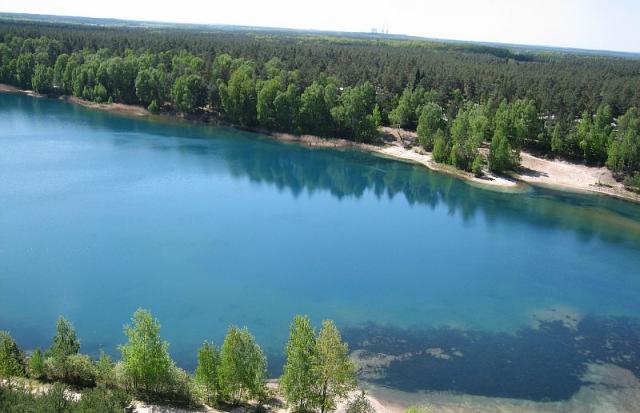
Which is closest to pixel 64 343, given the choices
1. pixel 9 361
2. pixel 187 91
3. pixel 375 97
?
pixel 9 361

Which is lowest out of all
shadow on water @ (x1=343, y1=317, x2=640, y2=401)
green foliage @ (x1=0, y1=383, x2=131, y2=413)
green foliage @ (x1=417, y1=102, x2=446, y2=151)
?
shadow on water @ (x1=343, y1=317, x2=640, y2=401)

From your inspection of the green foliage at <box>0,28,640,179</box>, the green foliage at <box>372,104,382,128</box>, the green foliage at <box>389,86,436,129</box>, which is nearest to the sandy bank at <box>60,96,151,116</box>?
the green foliage at <box>0,28,640,179</box>

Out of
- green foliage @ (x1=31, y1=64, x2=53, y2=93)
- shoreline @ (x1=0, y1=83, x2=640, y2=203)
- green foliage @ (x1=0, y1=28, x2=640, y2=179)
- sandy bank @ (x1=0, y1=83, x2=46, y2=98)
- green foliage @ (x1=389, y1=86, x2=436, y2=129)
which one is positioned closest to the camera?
shoreline @ (x1=0, y1=83, x2=640, y2=203)

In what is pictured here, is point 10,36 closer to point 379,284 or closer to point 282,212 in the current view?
point 282,212

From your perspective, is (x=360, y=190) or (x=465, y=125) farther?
(x=465, y=125)

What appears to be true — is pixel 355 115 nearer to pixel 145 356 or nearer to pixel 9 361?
pixel 145 356

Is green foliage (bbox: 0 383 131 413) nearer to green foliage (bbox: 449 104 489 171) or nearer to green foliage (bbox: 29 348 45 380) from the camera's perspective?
green foliage (bbox: 29 348 45 380)

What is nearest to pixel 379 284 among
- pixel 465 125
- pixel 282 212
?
pixel 282 212
